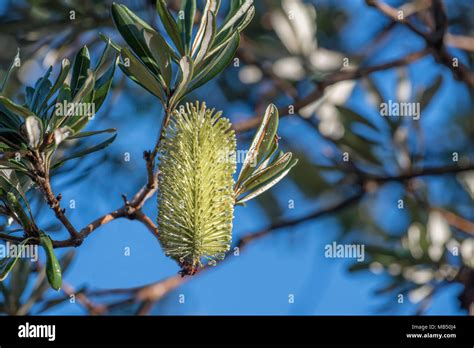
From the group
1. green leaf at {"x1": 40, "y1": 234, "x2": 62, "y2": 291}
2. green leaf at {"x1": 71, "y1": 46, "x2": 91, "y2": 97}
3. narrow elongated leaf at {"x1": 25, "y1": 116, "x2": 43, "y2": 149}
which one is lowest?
green leaf at {"x1": 40, "y1": 234, "x2": 62, "y2": 291}

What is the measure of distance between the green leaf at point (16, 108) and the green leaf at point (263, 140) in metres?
0.23

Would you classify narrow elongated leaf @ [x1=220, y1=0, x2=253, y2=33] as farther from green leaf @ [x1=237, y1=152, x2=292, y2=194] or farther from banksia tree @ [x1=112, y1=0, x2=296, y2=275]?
green leaf @ [x1=237, y1=152, x2=292, y2=194]

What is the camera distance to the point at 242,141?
1.75 m

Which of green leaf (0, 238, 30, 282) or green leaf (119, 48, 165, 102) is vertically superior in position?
green leaf (119, 48, 165, 102)

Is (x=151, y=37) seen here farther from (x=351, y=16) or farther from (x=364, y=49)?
(x=351, y=16)

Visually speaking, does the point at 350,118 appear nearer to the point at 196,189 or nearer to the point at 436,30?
the point at 436,30

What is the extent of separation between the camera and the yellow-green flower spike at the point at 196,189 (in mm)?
753

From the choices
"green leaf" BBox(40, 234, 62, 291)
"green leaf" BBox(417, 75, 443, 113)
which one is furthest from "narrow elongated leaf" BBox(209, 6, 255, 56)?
"green leaf" BBox(417, 75, 443, 113)

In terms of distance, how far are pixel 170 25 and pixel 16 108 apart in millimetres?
179

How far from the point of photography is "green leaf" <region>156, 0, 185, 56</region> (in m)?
0.77

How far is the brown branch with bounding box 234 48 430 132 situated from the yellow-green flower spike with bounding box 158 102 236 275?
0.49 meters

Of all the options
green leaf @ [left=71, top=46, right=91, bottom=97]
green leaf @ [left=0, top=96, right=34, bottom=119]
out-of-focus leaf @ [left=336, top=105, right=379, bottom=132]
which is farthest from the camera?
out-of-focus leaf @ [left=336, top=105, right=379, bottom=132]

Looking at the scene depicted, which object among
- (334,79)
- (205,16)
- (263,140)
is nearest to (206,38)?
(205,16)
